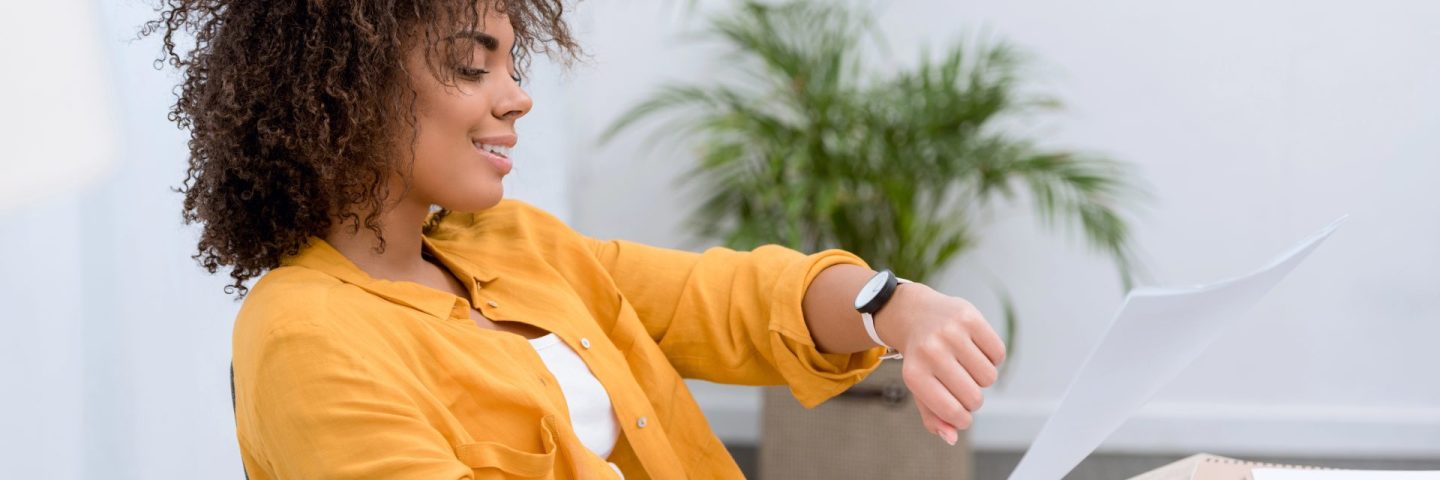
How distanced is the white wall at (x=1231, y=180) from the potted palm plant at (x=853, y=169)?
345 mm

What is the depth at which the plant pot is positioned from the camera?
8.18 feet

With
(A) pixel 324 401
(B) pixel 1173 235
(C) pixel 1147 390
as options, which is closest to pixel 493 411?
(A) pixel 324 401

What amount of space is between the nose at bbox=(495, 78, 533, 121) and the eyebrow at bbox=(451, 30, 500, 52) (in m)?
0.03

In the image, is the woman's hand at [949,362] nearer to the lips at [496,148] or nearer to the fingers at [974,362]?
the fingers at [974,362]

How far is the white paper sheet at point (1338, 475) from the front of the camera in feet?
2.93

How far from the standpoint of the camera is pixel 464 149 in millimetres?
993

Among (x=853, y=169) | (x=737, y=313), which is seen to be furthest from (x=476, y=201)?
(x=853, y=169)

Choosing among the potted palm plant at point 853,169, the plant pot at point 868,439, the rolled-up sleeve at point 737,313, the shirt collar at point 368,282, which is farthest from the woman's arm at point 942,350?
the plant pot at point 868,439

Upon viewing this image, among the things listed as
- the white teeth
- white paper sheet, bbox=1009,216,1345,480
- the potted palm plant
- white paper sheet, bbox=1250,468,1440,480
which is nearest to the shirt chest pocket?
the white teeth

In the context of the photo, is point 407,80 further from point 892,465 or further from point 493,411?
point 892,465

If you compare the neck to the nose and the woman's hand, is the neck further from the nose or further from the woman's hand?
the woman's hand

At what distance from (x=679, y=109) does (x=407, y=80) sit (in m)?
2.05

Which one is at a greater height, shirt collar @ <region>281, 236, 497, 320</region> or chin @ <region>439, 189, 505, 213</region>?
chin @ <region>439, 189, 505, 213</region>

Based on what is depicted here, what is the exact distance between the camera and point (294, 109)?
944mm
